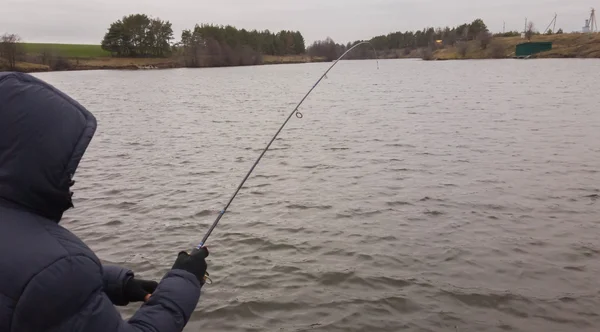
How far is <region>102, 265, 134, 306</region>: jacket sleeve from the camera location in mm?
3201

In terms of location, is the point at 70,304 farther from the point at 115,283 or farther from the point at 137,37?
the point at 137,37

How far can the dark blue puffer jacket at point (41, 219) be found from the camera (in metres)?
2.03

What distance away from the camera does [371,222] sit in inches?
349

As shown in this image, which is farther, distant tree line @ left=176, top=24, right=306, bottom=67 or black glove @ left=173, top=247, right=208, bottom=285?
distant tree line @ left=176, top=24, right=306, bottom=67

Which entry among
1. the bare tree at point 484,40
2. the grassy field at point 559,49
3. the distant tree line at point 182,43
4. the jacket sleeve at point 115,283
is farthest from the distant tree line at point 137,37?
the jacket sleeve at point 115,283

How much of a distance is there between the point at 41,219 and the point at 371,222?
7.15m

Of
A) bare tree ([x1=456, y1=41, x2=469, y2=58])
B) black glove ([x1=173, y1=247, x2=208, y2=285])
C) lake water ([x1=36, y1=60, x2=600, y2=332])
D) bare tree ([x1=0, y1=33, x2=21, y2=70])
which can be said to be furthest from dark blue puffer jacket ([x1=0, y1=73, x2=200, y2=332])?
bare tree ([x1=456, y1=41, x2=469, y2=58])

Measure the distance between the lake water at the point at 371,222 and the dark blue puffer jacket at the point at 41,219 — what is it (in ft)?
12.4

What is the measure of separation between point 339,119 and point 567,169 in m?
12.3

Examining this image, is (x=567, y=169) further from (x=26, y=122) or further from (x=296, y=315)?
(x=26, y=122)

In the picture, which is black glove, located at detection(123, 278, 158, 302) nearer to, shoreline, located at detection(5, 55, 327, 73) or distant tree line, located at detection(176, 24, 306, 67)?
shoreline, located at detection(5, 55, 327, 73)

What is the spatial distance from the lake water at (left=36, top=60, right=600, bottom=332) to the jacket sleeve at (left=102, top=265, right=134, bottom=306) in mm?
2653

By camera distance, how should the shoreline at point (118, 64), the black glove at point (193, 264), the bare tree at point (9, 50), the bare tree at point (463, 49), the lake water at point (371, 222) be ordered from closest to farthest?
the black glove at point (193, 264) < the lake water at point (371, 222) < the bare tree at point (9, 50) < the shoreline at point (118, 64) < the bare tree at point (463, 49)

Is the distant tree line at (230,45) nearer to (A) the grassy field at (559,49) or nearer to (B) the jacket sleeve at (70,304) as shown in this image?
(A) the grassy field at (559,49)
